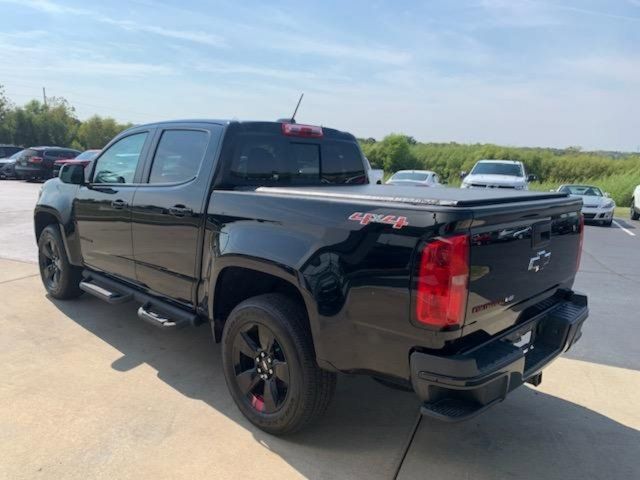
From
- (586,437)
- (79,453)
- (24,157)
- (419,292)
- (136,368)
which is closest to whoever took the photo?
(419,292)

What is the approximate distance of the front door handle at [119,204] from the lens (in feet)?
13.4

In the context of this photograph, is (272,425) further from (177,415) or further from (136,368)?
(136,368)

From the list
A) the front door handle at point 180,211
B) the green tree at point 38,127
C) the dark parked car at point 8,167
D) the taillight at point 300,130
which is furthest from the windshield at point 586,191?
the green tree at point 38,127

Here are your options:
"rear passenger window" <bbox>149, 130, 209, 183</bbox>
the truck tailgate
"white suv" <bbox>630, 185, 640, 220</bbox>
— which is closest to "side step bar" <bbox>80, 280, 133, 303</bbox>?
"rear passenger window" <bbox>149, 130, 209, 183</bbox>

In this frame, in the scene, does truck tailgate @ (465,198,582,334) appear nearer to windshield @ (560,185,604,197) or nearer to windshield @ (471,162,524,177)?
windshield @ (471,162,524,177)

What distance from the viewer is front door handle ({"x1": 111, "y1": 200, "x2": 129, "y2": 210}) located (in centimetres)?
408

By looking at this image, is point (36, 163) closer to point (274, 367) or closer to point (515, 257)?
point (274, 367)

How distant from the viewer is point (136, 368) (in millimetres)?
3883

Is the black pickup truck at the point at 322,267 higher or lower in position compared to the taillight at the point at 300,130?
lower

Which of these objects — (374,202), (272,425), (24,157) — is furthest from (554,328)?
(24,157)

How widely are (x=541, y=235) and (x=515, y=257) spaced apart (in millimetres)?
307

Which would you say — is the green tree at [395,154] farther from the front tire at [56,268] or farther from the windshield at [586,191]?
the front tire at [56,268]

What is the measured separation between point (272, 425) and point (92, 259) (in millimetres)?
2650

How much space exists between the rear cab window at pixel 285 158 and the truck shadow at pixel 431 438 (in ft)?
5.06
